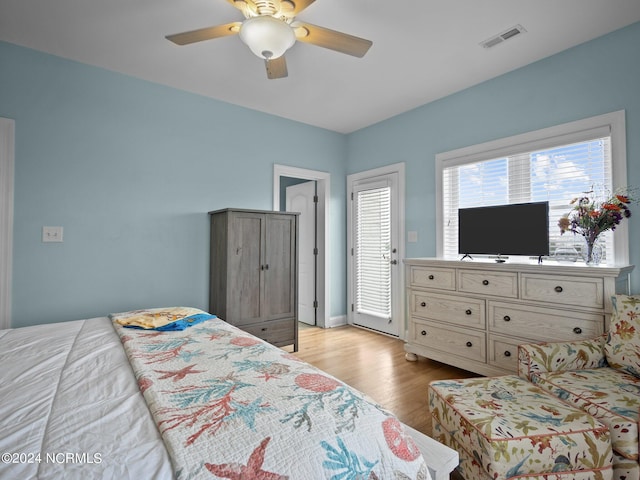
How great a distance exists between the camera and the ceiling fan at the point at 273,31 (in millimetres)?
1735

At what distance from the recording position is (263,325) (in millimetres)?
3236

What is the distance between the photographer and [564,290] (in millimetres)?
2238

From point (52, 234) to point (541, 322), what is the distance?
382cm

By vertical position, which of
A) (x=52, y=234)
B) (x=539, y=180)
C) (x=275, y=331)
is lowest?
(x=275, y=331)

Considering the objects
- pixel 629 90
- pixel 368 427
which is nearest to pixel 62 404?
pixel 368 427

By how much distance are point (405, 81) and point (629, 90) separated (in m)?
1.65

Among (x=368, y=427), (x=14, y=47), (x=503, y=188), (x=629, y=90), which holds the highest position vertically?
(x=14, y=47)

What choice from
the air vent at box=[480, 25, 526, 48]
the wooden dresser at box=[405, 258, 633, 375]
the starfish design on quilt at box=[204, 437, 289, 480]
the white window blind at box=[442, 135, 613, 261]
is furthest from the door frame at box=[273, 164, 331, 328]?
the starfish design on quilt at box=[204, 437, 289, 480]

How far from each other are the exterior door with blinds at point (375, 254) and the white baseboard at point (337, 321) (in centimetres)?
16

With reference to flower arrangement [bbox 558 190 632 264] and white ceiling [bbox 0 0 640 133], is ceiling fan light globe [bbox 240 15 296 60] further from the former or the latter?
flower arrangement [bbox 558 190 632 264]

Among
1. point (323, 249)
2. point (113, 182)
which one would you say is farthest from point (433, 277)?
point (113, 182)

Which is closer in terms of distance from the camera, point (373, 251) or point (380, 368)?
point (380, 368)

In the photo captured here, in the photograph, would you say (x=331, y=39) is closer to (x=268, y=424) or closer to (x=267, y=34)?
(x=267, y=34)

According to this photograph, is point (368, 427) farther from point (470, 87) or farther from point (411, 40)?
point (470, 87)
